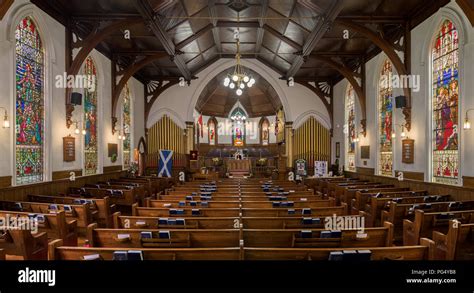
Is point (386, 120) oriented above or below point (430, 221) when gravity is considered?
above

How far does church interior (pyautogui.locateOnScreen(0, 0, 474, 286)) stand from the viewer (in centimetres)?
431

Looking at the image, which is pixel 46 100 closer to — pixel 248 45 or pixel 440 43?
pixel 248 45

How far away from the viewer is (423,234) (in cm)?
518

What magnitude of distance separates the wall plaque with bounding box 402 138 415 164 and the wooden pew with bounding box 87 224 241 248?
776 centimetres

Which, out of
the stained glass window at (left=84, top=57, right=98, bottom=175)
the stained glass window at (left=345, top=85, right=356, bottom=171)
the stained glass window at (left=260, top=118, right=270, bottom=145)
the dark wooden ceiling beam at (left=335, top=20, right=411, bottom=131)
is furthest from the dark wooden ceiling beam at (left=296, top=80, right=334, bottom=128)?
the stained glass window at (left=84, top=57, right=98, bottom=175)

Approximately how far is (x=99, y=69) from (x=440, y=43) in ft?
36.8

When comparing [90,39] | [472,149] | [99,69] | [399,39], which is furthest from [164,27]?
[472,149]

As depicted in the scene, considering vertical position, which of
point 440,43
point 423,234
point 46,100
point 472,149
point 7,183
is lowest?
point 423,234

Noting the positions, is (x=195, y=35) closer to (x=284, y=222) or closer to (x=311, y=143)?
→ (x=311, y=143)

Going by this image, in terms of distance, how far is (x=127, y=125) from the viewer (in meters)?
15.7

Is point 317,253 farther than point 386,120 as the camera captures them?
No

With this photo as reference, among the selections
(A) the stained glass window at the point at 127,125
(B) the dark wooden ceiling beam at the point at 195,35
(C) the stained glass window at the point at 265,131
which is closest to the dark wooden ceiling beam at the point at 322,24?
(B) the dark wooden ceiling beam at the point at 195,35

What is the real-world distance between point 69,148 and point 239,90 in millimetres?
6152

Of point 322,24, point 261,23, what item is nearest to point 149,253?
point 322,24
